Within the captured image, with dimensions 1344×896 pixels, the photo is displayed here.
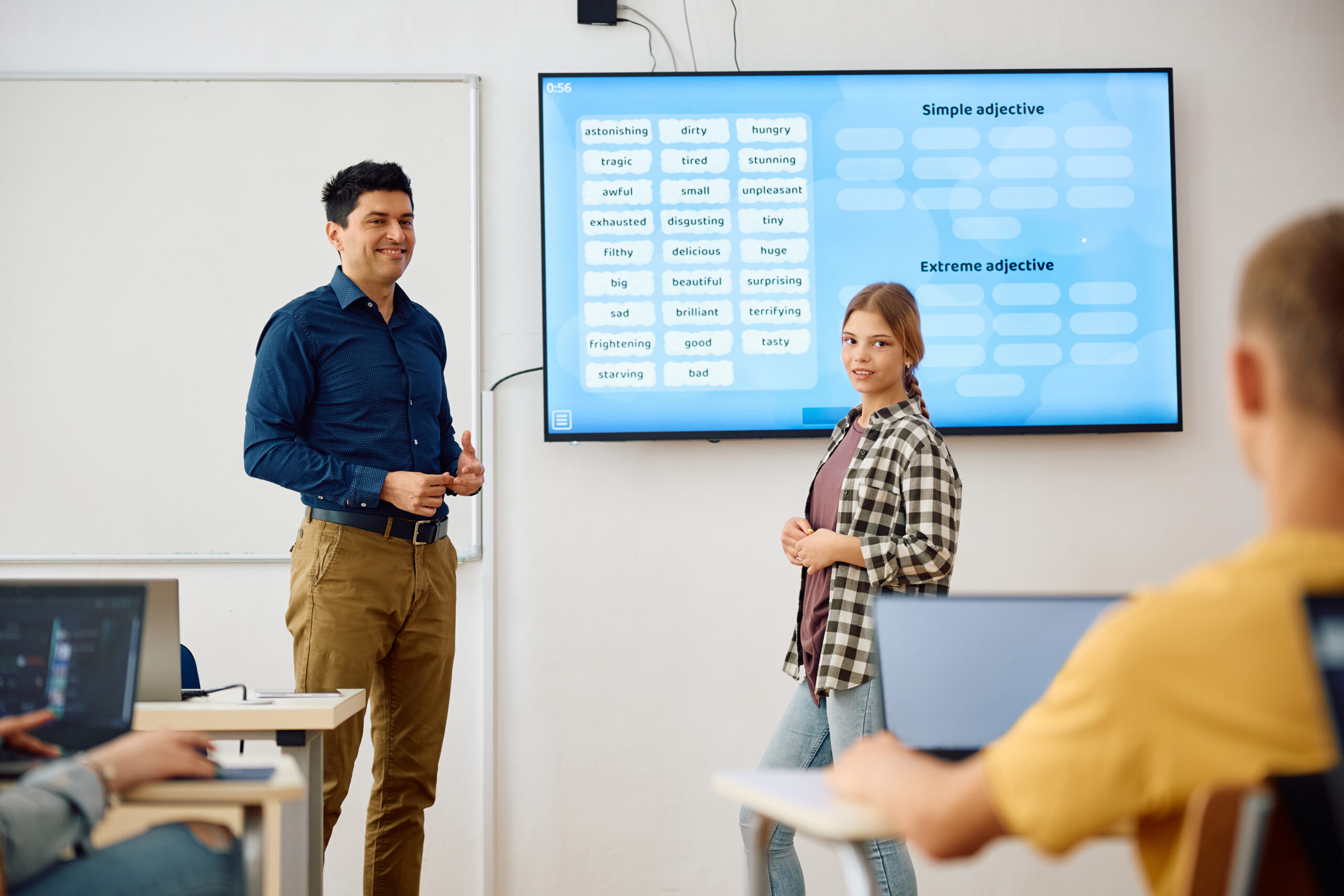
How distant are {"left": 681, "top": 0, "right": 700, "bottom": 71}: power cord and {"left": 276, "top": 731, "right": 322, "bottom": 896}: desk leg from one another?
2.16m

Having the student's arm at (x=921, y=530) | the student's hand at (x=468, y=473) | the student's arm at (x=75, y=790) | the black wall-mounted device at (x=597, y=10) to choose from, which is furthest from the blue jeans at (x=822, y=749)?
the black wall-mounted device at (x=597, y=10)

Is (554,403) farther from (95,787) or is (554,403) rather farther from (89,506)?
(95,787)

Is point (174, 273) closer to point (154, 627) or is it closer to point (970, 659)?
point (154, 627)

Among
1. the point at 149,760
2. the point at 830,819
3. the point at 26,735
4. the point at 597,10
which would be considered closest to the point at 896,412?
the point at 830,819

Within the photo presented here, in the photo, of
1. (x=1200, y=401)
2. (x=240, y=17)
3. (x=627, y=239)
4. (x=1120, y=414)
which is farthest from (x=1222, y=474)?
(x=240, y=17)

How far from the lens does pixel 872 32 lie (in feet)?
9.96

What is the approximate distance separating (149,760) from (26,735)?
25 centimetres

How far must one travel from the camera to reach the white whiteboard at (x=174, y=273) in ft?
9.53

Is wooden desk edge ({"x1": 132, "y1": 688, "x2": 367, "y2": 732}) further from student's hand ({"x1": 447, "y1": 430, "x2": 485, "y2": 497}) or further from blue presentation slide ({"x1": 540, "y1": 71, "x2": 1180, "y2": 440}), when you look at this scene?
blue presentation slide ({"x1": 540, "y1": 71, "x2": 1180, "y2": 440})

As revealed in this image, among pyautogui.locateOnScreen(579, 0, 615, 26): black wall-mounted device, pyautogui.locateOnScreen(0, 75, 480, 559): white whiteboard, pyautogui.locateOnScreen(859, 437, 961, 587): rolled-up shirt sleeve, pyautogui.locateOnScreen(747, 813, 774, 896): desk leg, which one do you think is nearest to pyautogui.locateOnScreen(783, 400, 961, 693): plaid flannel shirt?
pyautogui.locateOnScreen(859, 437, 961, 587): rolled-up shirt sleeve

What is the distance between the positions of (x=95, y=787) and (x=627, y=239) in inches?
82.9

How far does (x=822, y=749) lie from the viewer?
2.07 metres

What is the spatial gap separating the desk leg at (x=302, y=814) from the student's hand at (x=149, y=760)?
1.65 feet

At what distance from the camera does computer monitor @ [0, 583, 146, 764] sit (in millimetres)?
1314
